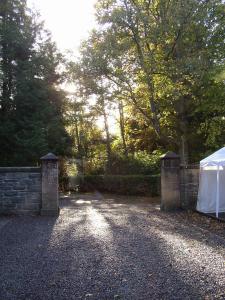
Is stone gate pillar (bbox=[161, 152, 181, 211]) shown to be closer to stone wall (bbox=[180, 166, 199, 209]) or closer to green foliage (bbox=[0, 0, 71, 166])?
stone wall (bbox=[180, 166, 199, 209])

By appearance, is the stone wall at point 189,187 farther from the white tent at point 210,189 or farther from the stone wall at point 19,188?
the stone wall at point 19,188

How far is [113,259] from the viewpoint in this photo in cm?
595

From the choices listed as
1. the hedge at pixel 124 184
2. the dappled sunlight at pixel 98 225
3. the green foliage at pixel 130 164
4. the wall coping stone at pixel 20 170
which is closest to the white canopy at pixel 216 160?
the dappled sunlight at pixel 98 225

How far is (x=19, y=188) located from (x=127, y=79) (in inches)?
322

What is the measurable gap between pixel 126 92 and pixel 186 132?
13.0 feet

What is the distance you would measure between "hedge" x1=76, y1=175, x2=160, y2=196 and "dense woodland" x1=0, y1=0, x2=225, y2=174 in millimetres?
909

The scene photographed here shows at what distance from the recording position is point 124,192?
19.9 meters

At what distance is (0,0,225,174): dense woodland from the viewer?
53.2 feet

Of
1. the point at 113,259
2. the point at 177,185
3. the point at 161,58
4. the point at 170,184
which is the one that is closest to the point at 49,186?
the point at 170,184

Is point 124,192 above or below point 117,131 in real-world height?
below

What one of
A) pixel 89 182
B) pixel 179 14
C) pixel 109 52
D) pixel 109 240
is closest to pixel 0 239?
pixel 109 240

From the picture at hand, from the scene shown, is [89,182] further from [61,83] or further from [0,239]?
[0,239]

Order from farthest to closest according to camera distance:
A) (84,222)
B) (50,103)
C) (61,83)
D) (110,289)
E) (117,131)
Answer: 1. (117,131)
2. (61,83)
3. (50,103)
4. (84,222)
5. (110,289)

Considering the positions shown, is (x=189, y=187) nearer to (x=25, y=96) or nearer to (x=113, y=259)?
(x=113, y=259)
